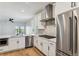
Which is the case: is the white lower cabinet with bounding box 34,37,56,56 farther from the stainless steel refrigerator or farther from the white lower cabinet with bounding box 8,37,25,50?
the white lower cabinet with bounding box 8,37,25,50

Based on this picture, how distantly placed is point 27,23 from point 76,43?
542 cm

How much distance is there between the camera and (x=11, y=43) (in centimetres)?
357

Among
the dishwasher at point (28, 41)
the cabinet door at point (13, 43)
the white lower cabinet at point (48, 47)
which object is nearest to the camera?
the white lower cabinet at point (48, 47)

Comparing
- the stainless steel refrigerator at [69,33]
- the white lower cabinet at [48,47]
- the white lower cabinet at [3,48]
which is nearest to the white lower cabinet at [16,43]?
the white lower cabinet at [3,48]

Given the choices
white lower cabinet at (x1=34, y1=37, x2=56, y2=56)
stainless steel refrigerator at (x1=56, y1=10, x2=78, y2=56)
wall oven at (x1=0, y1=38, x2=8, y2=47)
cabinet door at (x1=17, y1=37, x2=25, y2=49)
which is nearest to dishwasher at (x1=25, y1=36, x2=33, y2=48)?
cabinet door at (x1=17, y1=37, x2=25, y2=49)

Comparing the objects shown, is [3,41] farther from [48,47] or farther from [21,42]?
[48,47]

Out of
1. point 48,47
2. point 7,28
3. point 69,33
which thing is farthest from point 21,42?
point 69,33

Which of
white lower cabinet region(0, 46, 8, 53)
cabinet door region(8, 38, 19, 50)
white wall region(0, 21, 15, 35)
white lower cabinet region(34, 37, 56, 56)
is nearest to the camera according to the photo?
white lower cabinet region(34, 37, 56, 56)

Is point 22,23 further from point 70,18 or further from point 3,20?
point 70,18

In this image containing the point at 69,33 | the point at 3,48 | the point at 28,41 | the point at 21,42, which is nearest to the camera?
the point at 69,33

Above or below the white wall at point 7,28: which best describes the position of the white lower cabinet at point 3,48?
below

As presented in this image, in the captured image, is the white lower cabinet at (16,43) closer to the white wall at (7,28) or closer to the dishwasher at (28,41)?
the dishwasher at (28,41)

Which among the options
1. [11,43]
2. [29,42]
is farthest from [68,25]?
[29,42]

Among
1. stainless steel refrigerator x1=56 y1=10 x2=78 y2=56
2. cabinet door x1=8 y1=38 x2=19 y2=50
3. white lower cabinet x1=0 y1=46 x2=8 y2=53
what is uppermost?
stainless steel refrigerator x1=56 y1=10 x2=78 y2=56
